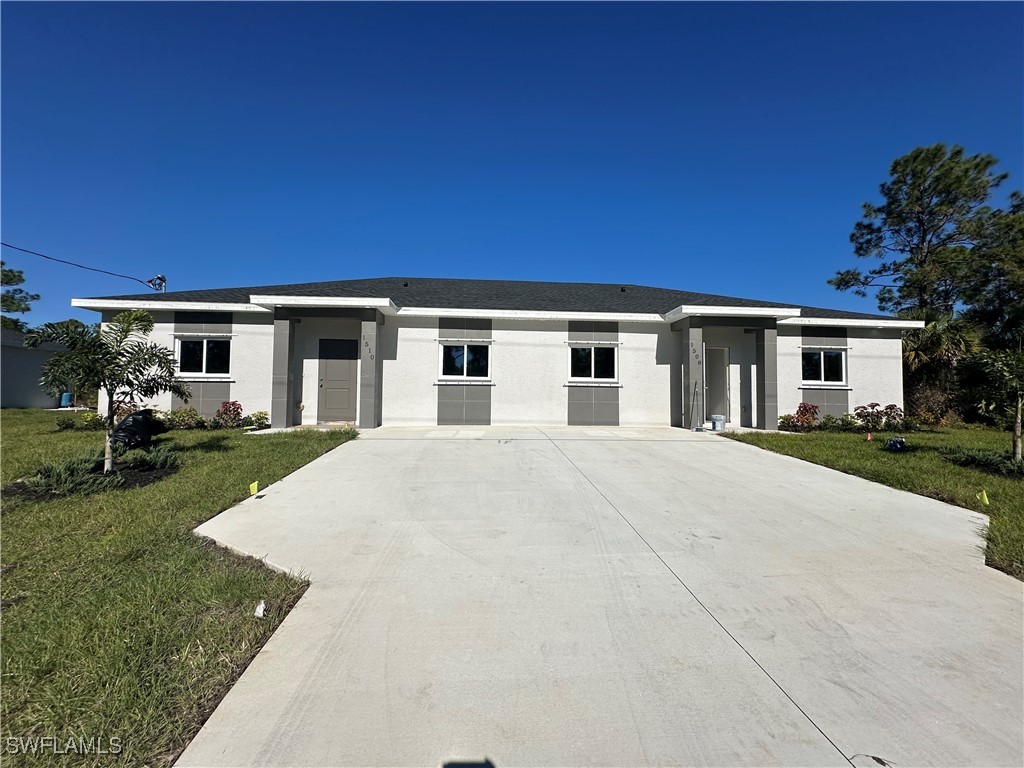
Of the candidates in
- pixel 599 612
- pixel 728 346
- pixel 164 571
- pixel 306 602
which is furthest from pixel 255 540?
pixel 728 346

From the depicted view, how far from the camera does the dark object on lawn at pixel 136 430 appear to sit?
8435 mm

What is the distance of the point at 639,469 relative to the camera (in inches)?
299

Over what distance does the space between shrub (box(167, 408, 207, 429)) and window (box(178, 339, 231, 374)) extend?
1.47 m

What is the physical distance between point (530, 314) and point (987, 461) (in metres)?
10.6

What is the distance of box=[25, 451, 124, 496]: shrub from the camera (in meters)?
5.71

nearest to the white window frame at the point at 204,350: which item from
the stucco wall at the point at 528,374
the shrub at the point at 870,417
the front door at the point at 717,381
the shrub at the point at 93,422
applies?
the shrub at the point at 93,422

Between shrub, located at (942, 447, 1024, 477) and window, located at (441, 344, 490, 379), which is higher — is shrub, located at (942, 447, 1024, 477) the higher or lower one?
the lower one

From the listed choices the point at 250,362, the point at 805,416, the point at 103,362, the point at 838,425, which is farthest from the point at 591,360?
the point at 103,362

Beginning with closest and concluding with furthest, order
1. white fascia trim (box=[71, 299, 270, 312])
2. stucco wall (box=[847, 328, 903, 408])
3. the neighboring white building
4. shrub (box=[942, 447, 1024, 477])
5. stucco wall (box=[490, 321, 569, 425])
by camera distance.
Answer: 1. shrub (box=[942, 447, 1024, 477])
2. white fascia trim (box=[71, 299, 270, 312])
3. stucco wall (box=[490, 321, 569, 425])
4. stucco wall (box=[847, 328, 903, 408])
5. the neighboring white building

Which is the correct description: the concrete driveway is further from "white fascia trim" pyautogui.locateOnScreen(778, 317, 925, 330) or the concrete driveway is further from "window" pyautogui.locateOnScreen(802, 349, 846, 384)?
"window" pyautogui.locateOnScreen(802, 349, 846, 384)

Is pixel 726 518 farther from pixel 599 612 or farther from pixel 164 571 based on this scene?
pixel 164 571

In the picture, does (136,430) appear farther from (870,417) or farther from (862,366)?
(862,366)

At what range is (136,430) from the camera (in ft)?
28.6

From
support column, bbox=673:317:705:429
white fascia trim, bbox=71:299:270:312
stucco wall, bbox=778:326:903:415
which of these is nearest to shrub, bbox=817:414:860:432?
stucco wall, bbox=778:326:903:415
